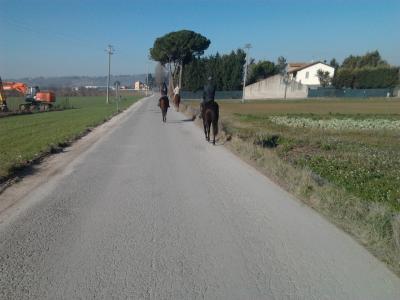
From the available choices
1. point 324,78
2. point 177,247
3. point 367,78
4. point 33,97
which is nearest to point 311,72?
point 324,78

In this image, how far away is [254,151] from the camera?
11805 mm

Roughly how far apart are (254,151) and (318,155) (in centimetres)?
237

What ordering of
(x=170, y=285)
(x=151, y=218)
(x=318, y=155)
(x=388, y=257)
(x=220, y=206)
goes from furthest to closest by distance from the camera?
(x=318, y=155), (x=220, y=206), (x=151, y=218), (x=388, y=257), (x=170, y=285)

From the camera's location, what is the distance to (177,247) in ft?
16.3

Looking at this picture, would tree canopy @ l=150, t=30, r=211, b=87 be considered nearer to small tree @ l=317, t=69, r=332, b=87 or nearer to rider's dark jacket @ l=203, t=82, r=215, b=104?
small tree @ l=317, t=69, r=332, b=87

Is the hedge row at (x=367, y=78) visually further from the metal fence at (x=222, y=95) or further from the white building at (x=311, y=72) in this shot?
the metal fence at (x=222, y=95)

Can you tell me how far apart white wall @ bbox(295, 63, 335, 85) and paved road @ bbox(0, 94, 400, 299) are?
4288 inches

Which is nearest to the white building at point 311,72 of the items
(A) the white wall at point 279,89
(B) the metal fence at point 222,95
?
(A) the white wall at point 279,89

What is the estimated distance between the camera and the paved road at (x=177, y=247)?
3.95 meters

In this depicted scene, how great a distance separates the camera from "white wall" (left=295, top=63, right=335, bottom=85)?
111 meters

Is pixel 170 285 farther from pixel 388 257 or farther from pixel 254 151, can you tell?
pixel 254 151

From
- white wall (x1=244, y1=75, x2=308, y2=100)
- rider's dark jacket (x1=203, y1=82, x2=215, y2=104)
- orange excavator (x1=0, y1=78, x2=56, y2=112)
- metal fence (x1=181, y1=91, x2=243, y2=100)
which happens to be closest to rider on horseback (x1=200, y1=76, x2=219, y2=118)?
rider's dark jacket (x1=203, y1=82, x2=215, y2=104)

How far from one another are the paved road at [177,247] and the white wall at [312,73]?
109 meters

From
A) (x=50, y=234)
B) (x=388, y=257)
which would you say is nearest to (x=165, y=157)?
(x=50, y=234)
